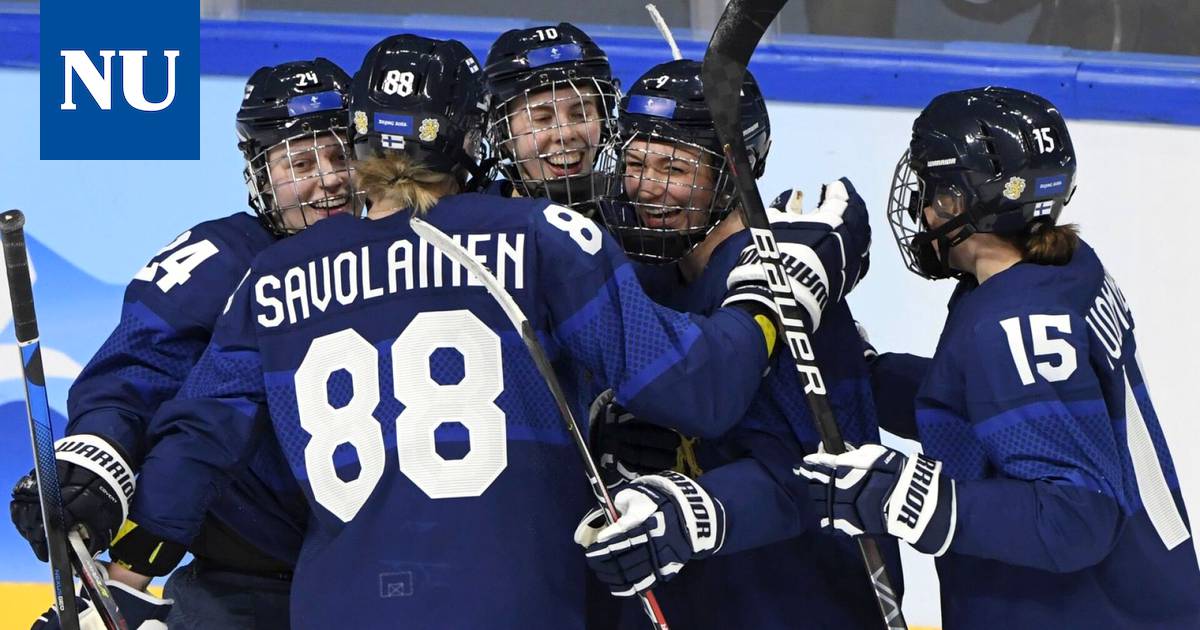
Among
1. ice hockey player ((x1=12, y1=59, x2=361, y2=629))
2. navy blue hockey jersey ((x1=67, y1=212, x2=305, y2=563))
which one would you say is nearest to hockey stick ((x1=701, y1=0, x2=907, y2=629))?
ice hockey player ((x1=12, y1=59, x2=361, y2=629))

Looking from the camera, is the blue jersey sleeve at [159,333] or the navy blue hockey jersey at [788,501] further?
the blue jersey sleeve at [159,333]

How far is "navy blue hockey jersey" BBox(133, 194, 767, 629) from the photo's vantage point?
2.37 meters

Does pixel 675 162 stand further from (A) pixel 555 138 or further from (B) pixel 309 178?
(B) pixel 309 178

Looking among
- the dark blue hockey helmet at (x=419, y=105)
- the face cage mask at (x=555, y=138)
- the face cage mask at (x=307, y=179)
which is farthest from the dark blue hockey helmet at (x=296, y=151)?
the dark blue hockey helmet at (x=419, y=105)

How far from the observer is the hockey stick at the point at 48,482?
7.69ft

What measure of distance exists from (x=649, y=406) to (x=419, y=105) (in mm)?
572

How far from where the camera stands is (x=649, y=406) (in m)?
2.41

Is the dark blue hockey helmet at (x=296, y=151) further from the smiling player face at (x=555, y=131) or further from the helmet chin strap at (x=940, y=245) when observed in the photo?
the helmet chin strap at (x=940, y=245)

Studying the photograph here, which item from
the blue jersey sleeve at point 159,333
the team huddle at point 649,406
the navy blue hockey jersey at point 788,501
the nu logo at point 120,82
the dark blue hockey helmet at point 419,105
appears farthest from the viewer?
the nu logo at point 120,82

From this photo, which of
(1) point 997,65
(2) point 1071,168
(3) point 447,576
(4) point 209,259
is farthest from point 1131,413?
(1) point 997,65

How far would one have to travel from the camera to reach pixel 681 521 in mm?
2416

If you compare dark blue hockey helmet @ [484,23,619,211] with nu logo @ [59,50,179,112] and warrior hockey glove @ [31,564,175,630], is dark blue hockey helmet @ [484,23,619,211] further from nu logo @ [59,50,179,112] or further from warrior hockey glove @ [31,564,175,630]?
nu logo @ [59,50,179,112]

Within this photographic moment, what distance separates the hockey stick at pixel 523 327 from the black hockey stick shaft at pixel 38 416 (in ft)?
1.76

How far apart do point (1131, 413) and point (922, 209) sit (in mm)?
444
